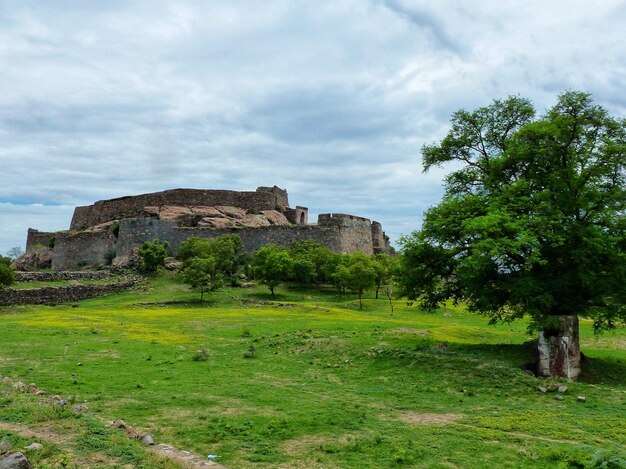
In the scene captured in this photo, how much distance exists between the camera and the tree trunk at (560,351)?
16141mm

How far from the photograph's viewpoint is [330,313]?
1394 inches

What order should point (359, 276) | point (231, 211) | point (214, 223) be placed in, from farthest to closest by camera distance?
point (231, 211) < point (214, 223) < point (359, 276)

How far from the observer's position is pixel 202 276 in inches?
1634

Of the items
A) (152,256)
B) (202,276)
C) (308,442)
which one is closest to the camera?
(308,442)

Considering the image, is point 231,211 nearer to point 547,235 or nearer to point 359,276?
point 359,276

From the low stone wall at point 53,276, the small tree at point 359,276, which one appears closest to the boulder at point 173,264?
the low stone wall at point 53,276

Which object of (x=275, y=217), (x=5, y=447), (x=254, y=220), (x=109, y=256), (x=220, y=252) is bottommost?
(x=5, y=447)

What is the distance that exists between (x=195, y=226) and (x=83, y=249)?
41.5ft

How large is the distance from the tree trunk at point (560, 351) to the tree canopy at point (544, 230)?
2.38ft

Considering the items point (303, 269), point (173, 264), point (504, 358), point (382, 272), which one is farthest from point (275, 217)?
point (504, 358)

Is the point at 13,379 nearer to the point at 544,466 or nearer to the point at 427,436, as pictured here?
the point at 427,436

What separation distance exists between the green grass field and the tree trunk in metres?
0.76

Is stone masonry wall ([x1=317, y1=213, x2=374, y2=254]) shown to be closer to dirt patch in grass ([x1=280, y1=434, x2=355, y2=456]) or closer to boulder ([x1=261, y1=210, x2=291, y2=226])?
boulder ([x1=261, y1=210, x2=291, y2=226])

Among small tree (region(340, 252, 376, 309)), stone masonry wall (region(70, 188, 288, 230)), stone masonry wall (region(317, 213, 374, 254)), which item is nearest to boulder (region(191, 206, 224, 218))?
stone masonry wall (region(70, 188, 288, 230))
